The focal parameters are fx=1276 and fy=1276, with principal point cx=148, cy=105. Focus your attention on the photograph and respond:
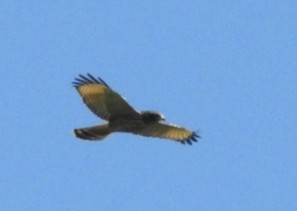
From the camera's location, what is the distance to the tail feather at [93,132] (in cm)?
2325

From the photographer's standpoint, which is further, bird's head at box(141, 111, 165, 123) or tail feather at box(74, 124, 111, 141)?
bird's head at box(141, 111, 165, 123)

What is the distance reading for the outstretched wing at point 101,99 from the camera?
23.2m

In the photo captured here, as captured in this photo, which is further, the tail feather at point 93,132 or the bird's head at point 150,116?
the bird's head at point 150,116

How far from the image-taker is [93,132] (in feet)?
76.6

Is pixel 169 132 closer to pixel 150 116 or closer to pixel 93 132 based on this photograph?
pixel 150 116

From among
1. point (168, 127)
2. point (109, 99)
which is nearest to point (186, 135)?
point (168, 127)

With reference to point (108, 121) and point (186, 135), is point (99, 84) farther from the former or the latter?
point (186, 135)

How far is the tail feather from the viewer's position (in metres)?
23.2

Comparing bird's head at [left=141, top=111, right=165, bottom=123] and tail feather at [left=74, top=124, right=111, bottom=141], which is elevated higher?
bird's head at [left=141, top=111, right=165, bottom=123]

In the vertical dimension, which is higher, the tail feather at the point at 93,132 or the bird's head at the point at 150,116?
the bird's head at the point at 150,116

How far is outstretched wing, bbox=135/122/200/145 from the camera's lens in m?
23.7

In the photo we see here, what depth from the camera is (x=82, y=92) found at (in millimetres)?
23516

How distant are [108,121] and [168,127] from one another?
51.4 inches

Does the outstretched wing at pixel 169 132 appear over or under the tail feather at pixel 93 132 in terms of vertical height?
over
